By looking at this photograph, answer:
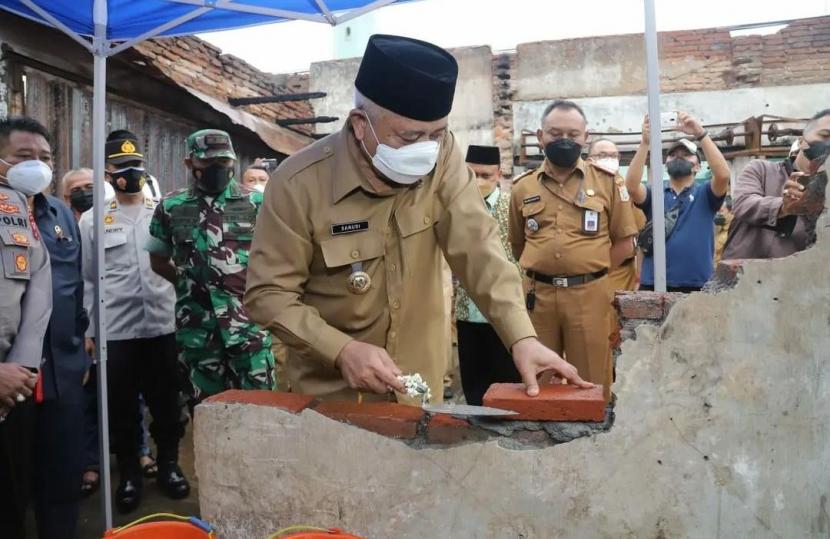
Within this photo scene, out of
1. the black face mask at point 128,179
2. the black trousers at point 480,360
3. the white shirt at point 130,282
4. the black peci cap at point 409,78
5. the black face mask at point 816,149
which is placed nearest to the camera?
the black peci cap at point 409,78

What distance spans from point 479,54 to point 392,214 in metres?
10.6

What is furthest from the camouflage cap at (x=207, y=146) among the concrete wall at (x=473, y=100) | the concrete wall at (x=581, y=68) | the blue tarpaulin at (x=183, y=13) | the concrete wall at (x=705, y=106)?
the concrete wall at (x=581, y=68)

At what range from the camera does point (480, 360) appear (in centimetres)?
428

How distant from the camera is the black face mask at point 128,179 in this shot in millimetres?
3975

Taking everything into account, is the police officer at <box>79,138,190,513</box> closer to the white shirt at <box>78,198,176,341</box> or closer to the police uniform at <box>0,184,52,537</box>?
the white shirt at <box>78,198,176,341</box>

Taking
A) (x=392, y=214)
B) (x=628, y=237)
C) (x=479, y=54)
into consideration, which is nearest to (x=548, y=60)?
(x=479, y=54)

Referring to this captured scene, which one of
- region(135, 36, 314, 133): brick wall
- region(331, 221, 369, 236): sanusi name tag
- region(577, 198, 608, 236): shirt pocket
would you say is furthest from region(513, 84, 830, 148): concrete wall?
region(331, 221, 369, 236): sanusi name tag

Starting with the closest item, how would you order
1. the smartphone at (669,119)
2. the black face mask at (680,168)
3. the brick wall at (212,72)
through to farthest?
the smartphone at (669,119), the black face mask at (680,168), the brick wall at (212,72)

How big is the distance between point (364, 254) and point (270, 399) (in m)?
0.53

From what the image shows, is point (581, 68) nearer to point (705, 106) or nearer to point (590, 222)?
point (705, 106)

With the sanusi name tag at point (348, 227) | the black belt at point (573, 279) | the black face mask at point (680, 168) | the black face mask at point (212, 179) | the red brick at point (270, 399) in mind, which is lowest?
the red brick at point (270, 399)

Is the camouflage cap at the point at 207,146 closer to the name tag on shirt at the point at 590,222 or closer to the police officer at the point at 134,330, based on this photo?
the police officer at the point at 134,330

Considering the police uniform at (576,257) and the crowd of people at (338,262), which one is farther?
the police uniform at (576,257)

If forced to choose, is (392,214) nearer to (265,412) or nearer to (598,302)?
(265,412)
